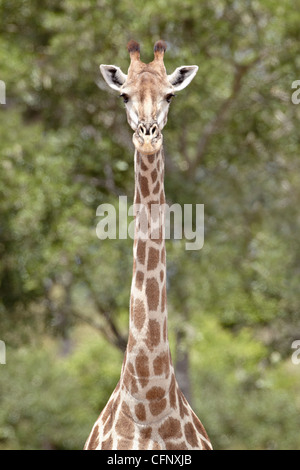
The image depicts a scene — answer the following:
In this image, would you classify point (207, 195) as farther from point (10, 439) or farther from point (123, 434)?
point (123, 434)

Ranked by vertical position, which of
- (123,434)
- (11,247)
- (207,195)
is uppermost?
(207,195)

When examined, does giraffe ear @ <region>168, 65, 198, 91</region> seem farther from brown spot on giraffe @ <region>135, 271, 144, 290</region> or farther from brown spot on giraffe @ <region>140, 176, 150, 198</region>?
brown spot on giraffe @ <region>135, 271, 144, 290</region>

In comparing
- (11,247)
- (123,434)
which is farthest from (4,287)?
(123,434)

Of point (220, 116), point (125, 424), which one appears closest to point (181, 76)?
point (125, 424)

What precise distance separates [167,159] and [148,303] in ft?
27.9

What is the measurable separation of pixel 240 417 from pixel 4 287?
27.3ft

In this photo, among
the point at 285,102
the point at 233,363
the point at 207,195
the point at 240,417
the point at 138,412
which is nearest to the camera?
the point at 138,412

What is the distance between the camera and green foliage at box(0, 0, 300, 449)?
12016mm

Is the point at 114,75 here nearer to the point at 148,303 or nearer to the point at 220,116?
the point at 148,303

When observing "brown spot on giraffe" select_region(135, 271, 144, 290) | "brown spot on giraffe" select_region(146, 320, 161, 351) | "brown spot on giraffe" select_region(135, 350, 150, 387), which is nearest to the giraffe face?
"brown spot on giraffe" select_region(135, 271, 144, 290)

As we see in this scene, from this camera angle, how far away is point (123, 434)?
5484 mm

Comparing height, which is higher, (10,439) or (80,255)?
(80,255)

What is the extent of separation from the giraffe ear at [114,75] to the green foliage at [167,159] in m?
6.03

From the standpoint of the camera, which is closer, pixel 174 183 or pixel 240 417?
pixel 174 183
